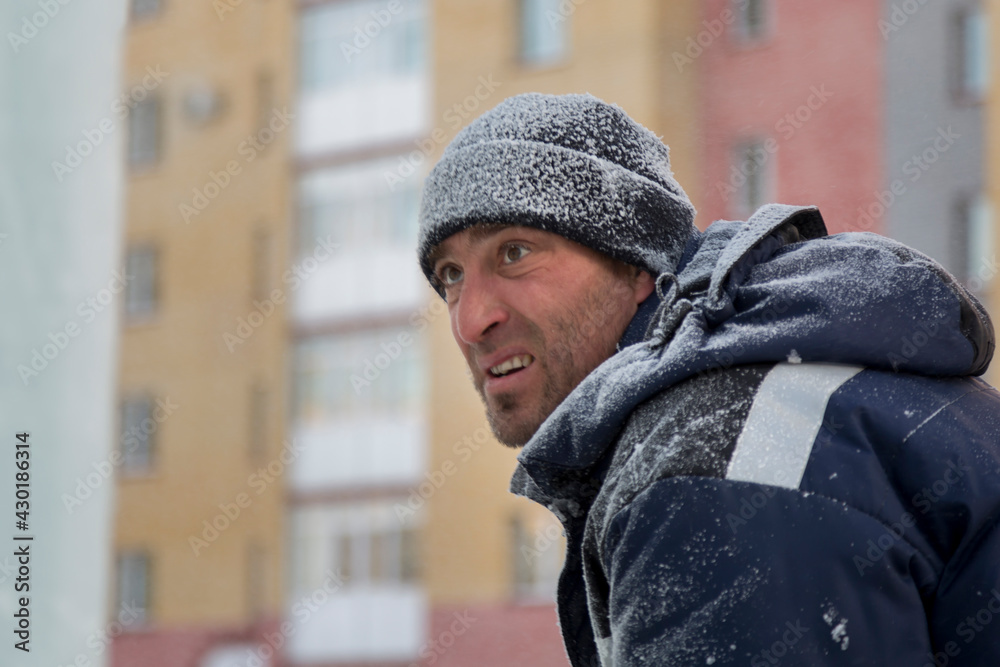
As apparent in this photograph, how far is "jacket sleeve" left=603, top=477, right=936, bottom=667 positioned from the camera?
594 millimetres

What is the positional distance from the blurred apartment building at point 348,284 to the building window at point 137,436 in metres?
0.03

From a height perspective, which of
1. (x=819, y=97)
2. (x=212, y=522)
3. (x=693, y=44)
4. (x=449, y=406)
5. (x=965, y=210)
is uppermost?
(x=693, y=44)

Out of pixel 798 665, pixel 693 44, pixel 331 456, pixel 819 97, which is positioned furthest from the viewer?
pixel 331 456

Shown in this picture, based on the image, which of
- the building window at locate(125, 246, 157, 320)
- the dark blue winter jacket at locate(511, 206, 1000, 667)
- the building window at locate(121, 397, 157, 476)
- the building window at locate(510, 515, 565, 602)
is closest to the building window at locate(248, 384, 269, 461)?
the building window at locate(121, 397, 157, 476)

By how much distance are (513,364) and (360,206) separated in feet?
32.5

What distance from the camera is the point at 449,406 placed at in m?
9.90

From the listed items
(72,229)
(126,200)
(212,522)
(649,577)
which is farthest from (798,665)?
(126,200)

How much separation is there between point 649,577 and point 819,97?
722 cm

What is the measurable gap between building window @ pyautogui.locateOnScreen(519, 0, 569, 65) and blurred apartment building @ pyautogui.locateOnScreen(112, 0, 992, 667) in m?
0.02

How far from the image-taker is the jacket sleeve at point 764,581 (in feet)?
1.95

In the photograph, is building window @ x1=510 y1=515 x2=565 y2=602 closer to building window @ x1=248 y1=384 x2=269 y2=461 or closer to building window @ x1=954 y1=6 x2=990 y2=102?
building window @ x1=248 y1=384 x2=269 y2=461

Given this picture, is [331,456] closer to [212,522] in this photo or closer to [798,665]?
[212,522]

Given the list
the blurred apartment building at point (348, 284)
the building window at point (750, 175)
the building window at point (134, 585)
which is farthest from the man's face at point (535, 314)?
the building window at point (134, 585)

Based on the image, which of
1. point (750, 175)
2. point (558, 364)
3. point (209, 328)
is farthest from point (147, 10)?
point (558, 364)
